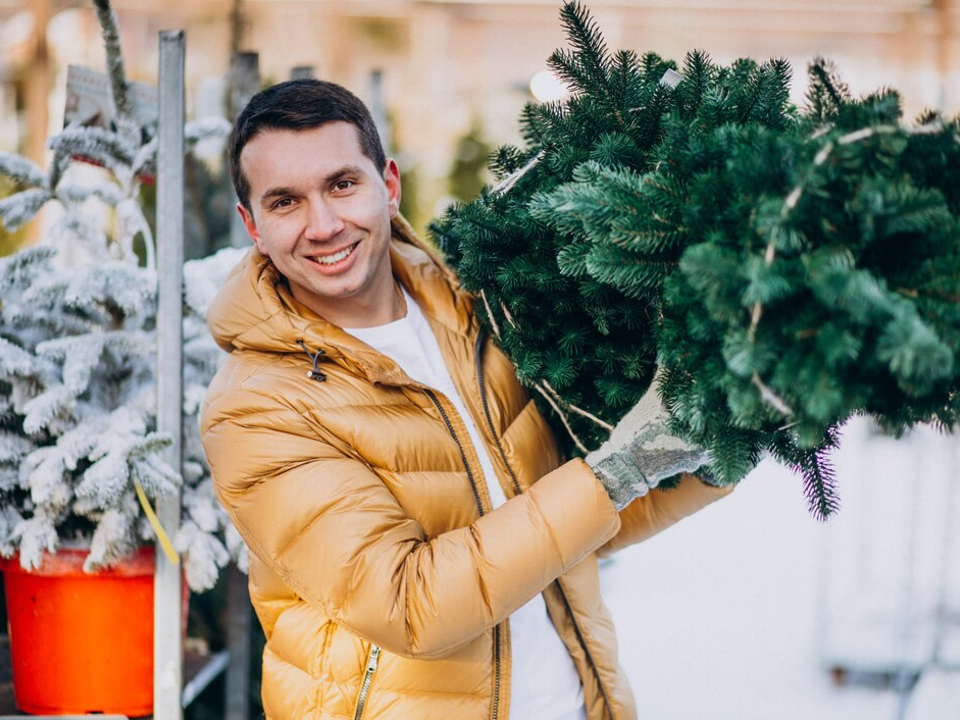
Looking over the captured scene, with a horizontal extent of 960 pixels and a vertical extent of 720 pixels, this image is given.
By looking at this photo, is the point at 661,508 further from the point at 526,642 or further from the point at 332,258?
the point at 332,258

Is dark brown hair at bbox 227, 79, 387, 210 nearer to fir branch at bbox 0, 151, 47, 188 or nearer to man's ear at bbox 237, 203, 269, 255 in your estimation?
man's ear at bbox 237, 203, 269, 255

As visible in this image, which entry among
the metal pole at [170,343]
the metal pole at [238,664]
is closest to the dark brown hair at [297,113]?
the metal pole at [170,343]

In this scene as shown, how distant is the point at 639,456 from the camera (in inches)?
49.5

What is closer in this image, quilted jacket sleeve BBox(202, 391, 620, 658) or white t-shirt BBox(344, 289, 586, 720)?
quilted jacket sleeve BBox(202, 391, 620, 658)

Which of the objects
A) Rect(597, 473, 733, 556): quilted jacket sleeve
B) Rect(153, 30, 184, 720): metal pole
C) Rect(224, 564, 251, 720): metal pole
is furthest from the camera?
Rect(224, 564, 251, 720): metal pole

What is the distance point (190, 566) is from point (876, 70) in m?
3.85

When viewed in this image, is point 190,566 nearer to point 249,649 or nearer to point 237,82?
point 249,649

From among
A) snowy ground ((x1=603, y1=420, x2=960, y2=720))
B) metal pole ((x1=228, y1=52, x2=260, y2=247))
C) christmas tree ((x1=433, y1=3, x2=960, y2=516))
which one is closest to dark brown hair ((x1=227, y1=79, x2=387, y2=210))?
christmas tree ((x1=433, y1=3, x2=960, y2=516))

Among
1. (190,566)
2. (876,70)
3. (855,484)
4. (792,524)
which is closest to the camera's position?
(190,566)

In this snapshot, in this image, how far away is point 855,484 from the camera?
5922mm

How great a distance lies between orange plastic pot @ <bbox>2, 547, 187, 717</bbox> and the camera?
1870 mm

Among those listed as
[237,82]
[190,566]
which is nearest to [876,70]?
[237,82]

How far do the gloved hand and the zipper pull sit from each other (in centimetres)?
43

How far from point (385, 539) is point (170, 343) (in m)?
0.86
